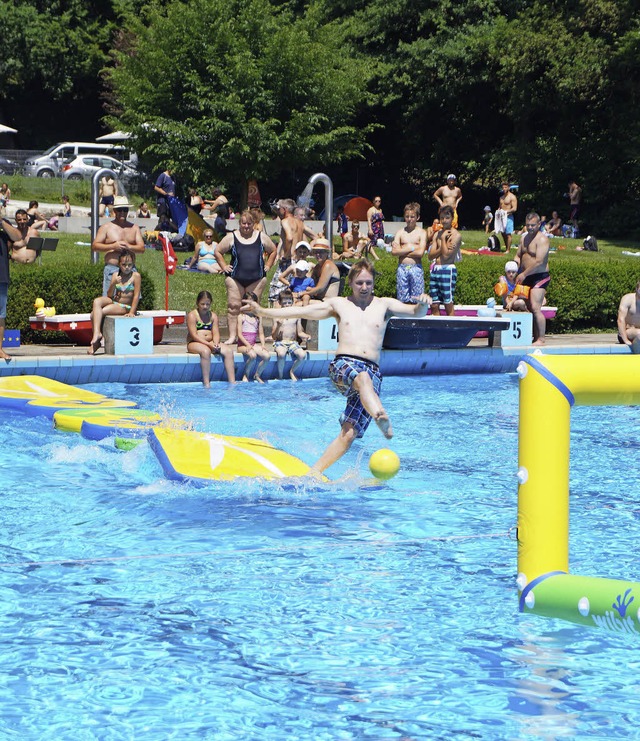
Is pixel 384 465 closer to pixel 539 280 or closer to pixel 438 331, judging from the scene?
pixel 438 331

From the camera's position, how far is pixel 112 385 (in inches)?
519

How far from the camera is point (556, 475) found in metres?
5.04

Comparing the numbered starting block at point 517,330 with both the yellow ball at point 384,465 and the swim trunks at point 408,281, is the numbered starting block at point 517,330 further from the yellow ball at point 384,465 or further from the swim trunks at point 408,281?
the yellow ball at point 384,465

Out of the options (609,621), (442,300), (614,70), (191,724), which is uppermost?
(614,70)

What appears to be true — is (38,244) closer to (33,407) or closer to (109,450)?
(33,407)

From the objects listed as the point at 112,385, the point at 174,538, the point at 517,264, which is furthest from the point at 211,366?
the point at 174,538

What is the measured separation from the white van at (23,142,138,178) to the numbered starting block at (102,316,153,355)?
79.3 feet

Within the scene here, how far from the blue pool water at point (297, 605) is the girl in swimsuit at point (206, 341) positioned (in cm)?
310

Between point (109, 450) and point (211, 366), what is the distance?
378 centimetres

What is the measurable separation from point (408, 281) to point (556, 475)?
10022 millimetres

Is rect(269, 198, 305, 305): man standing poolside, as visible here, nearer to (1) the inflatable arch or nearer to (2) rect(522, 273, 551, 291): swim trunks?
(2) rect(522, 273, 551, 291): swim trunks

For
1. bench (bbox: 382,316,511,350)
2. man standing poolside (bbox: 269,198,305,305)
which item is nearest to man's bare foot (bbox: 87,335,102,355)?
man standing poolside (bbox: 269,198,305,305)

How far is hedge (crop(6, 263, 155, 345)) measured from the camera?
47.2 feet

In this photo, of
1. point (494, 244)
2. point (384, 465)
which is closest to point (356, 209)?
point (494, 244)
